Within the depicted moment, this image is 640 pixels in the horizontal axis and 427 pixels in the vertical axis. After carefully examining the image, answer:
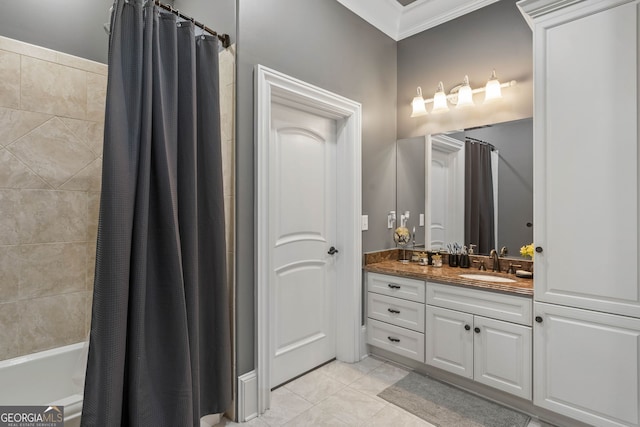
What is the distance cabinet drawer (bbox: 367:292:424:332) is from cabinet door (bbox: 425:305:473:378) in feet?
0.24

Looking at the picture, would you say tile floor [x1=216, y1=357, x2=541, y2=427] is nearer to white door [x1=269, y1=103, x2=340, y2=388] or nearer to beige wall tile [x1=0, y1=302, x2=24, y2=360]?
white door [x1=269, y1=103, x2=340, y2=388]

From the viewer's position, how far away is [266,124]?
2.06m

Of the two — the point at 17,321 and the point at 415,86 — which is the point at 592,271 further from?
the point at 17,321

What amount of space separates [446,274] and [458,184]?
33.1 inches

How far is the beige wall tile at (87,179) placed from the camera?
6.70 feet

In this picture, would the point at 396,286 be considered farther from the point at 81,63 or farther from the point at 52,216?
the point at 81,63

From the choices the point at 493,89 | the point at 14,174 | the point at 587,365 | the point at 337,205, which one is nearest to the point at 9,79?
the point at 14,174

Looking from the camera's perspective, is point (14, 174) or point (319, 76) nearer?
point (14, 174)

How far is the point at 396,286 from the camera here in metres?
2.60

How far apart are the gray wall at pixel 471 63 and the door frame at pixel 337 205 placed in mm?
706

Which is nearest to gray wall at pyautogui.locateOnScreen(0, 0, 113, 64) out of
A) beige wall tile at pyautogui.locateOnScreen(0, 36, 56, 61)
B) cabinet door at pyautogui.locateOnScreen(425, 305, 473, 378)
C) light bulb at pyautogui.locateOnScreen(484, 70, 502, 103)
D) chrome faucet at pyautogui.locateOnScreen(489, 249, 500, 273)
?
beige wall tile at pyautogui.locateOnScreen(0, 36, 56, 61)

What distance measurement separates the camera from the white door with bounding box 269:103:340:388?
2346 mm

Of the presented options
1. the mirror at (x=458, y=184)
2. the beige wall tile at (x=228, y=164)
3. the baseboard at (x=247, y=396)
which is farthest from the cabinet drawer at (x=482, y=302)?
the beige wall tile at (x=228, y=164)

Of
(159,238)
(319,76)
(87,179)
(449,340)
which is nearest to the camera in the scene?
(159,238)
